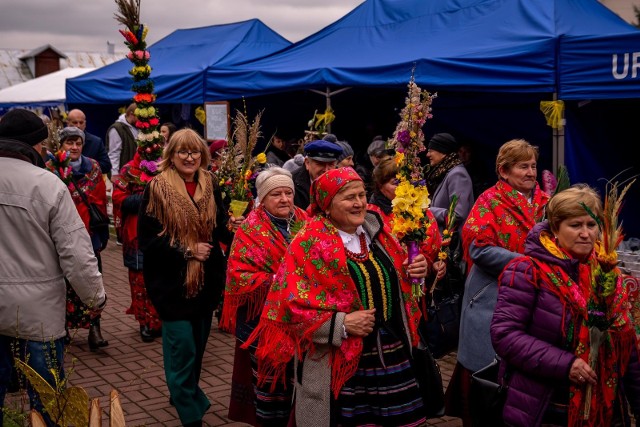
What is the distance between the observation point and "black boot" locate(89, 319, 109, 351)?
7.05 meters

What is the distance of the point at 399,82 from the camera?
26.8ft

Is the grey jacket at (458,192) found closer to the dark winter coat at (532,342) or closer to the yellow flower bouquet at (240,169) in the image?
the yellow flower bouquet at (240,169)

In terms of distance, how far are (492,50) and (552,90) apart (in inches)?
39.0

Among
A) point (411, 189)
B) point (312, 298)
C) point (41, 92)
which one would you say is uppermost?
point (41, 92)

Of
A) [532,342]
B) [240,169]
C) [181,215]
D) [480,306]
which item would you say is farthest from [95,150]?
[532,342]

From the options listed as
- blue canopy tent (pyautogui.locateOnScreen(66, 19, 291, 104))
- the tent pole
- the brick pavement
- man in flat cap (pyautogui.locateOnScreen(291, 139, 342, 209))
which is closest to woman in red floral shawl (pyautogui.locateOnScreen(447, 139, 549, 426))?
the brick pavement

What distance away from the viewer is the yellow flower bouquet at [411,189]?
3764 millimetres

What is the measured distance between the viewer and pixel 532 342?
3088 millimetres

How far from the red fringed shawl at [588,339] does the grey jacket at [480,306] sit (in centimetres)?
110

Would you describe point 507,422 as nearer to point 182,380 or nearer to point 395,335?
point 395,335

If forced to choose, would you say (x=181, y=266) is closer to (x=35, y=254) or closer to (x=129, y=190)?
(x=35, y=254)

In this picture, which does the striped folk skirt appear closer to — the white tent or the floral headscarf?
the floral headscarf

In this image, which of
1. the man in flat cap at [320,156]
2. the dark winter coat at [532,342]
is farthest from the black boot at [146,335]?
the dark winter coat at [532,342]

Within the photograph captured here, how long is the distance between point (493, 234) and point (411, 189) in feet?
2.57
